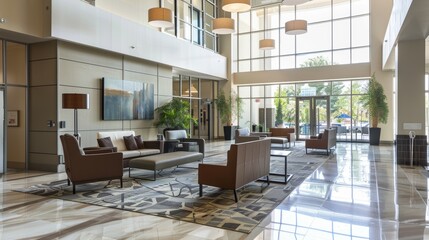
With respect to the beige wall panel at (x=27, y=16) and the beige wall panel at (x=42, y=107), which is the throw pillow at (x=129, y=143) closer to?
the beige wall panel at (x=42, y=107)

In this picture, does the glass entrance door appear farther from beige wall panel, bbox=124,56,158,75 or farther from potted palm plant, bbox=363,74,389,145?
beige wall panel, bbox=124,56,158,75

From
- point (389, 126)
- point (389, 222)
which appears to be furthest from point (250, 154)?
point (389, 126)

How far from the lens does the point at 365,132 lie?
1439 centimetres

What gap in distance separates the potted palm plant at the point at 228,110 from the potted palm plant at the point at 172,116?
469 centimetres

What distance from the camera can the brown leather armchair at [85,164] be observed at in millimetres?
5203

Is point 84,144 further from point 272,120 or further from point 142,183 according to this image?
point 272,120

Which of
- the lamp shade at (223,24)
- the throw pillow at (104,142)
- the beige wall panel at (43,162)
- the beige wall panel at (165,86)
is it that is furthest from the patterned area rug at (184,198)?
the beige wall panel at (165,86)

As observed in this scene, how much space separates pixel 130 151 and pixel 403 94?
7230 mm

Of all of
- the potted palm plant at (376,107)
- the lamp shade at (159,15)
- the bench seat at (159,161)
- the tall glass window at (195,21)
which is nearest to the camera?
the bench seat at (159,161)

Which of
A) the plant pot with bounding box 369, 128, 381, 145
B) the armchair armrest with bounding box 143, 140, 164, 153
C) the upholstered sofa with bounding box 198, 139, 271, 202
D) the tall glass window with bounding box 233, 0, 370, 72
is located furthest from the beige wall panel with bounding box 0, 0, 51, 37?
the plant pot with bounding box 369, 128, 381, 145

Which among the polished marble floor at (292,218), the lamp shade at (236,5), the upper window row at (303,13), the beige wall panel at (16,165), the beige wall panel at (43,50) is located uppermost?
the upper window row at (303,13)

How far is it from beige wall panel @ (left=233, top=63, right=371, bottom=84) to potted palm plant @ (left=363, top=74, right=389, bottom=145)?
0.94 meters

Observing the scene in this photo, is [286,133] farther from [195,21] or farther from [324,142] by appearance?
[195,21]

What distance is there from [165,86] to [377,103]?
8966mm
